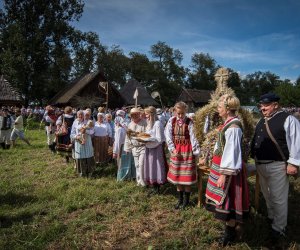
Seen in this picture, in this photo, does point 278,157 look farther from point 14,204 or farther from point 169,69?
point 169,69

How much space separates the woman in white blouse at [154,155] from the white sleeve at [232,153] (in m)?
2.37

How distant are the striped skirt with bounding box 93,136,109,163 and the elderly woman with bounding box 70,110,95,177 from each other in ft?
3.34

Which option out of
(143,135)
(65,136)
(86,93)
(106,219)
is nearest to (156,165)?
(143,135)

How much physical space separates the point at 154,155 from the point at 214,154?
222 cm

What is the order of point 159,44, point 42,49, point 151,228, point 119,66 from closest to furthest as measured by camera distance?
point 151,228
point 42,49
point 119,66
point 159,44

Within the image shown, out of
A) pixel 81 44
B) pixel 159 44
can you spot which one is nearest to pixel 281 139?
pixel 81 44

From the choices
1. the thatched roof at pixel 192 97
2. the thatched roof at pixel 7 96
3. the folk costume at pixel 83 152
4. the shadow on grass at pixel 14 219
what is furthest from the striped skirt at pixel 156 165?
the thatched roof at pixel 192 97

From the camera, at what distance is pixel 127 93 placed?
41500 millimetres

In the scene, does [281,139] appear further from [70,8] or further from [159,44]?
[159,44]

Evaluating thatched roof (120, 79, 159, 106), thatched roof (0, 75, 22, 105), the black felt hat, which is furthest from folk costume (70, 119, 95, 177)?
thatched roof (120, 79, 159, 106)

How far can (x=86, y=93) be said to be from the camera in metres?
32.1

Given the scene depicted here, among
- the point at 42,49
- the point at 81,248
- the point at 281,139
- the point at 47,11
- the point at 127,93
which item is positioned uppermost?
the point at 47,11

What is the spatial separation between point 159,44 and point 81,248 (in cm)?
6456

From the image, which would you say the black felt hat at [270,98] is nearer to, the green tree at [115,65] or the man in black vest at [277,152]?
the man in black vest at [277,152]
